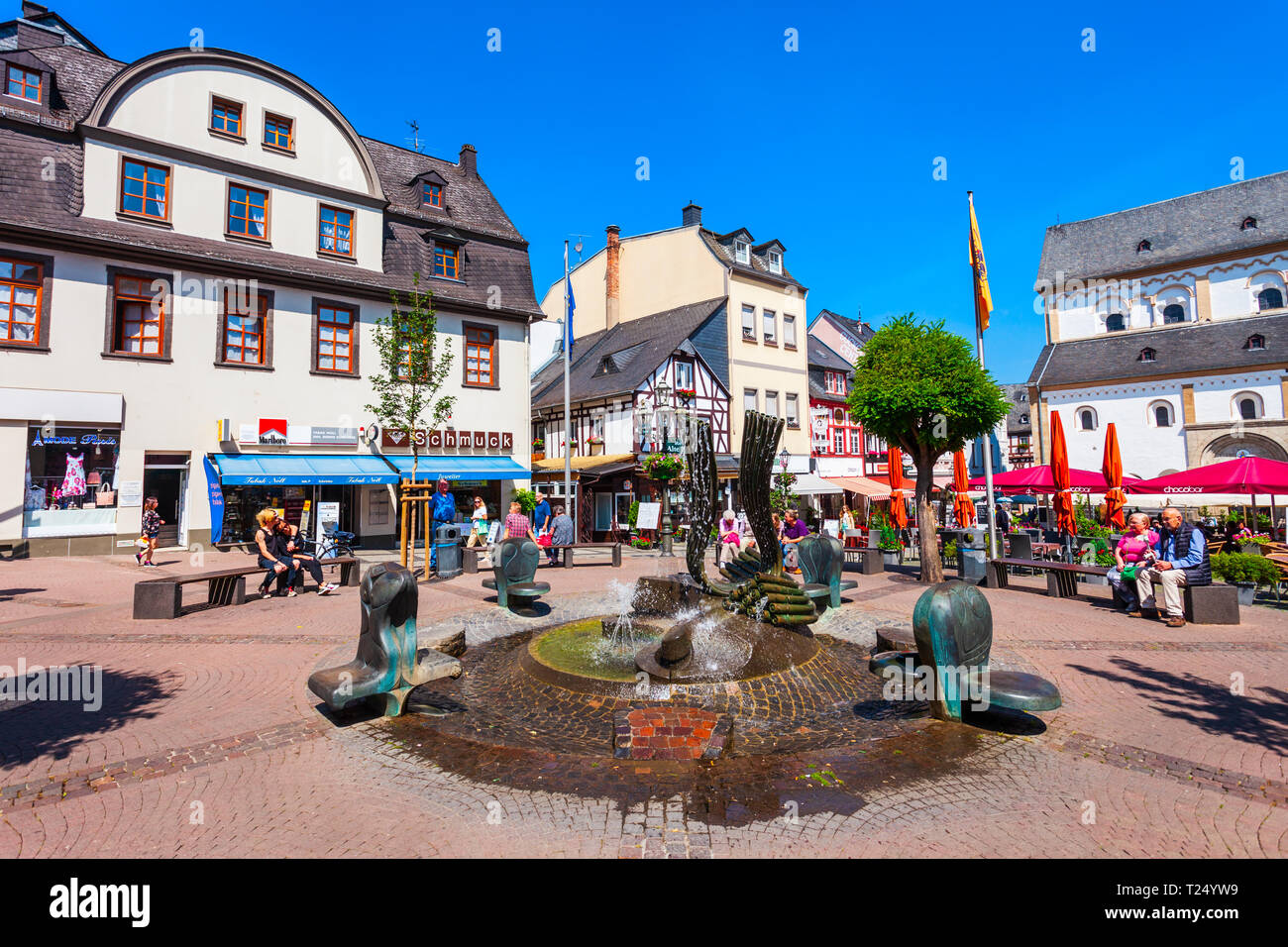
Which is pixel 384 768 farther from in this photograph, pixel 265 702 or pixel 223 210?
pixel 223 210

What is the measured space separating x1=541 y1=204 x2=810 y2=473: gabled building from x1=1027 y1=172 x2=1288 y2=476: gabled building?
64.8 feet

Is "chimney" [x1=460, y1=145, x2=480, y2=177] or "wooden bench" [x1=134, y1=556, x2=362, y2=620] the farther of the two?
"chimney" [x1=460, y1=145, x2=480, y2=177]

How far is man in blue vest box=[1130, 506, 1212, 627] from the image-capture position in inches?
365

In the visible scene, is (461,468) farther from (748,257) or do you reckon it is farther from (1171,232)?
(1171,232)

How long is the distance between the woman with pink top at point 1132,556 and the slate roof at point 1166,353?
125ft

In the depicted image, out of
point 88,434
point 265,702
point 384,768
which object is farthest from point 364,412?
point 384,768

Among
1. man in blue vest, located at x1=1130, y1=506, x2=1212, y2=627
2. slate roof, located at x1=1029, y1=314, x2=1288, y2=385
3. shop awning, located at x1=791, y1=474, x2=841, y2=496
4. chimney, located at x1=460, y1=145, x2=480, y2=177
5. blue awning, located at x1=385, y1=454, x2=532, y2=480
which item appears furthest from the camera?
slate roof, located at x1=1029, y1=314, x2=1288, y2=385

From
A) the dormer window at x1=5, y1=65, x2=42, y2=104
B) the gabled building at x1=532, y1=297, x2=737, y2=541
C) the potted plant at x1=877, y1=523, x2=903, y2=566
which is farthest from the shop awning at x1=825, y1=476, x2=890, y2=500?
the dormer window at x1=5, y1=65, x2=42, y2=104

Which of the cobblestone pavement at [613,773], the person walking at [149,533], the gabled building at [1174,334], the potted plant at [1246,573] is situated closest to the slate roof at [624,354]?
the person walking at [149,533]

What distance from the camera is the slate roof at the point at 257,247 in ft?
55.0

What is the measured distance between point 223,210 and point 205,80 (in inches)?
156

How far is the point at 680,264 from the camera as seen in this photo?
35344 mm

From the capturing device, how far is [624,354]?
32875 millimetres

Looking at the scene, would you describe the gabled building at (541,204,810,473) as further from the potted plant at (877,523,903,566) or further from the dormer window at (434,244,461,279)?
the potted plant at (877,523,903,566)
